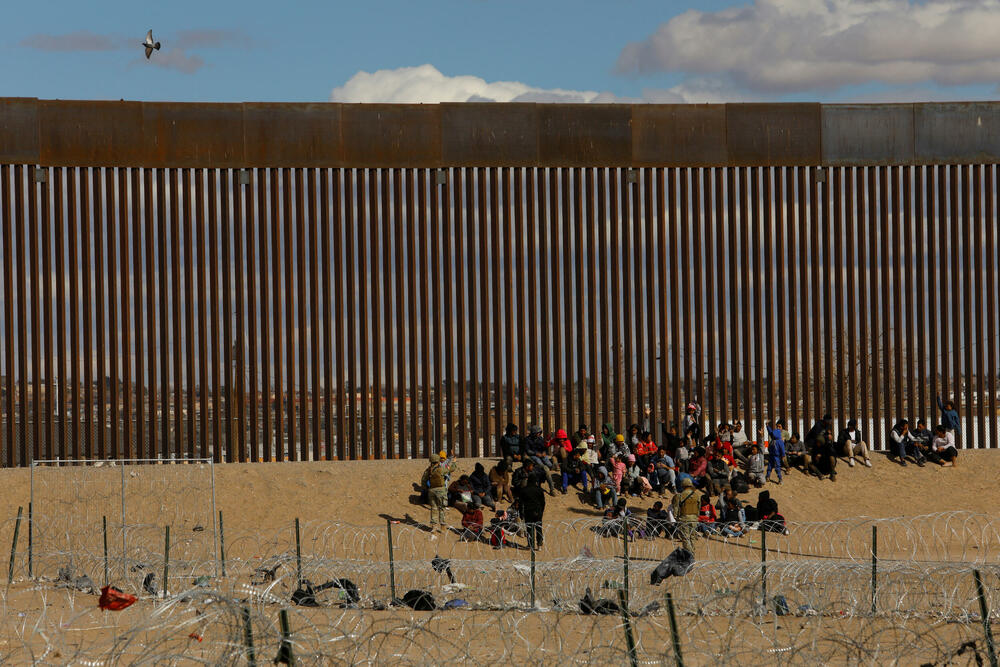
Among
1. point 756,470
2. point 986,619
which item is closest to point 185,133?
point 756,470

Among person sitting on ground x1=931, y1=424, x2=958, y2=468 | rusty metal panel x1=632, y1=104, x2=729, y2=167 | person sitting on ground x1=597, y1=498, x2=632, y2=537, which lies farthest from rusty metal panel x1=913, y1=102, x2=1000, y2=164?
person sitting on ground x1=597, y1=498, x2=632, y2=537

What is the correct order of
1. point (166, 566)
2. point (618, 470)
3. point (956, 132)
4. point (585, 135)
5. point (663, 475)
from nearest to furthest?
point (166, 566) → point (663, 475) → point (618, 470) → point (585, 135) → point (956, 132)

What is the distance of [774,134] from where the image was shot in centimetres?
2491

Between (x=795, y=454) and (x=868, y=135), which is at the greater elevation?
(x=868, y=135)

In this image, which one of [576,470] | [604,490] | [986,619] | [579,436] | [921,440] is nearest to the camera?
[986,619]

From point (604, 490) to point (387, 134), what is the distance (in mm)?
8298

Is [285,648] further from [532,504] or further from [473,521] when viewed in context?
[473,521]

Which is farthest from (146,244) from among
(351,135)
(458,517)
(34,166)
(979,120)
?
(979,120)

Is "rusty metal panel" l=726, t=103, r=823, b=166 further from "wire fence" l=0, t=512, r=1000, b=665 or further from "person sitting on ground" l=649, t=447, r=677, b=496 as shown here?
"wire fence" l=0, t=512, r=1000, b=665

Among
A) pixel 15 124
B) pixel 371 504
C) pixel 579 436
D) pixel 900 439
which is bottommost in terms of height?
pixel 371 504

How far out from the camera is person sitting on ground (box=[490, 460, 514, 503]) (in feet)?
69.6

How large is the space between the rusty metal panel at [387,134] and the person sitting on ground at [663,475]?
7.55 meters

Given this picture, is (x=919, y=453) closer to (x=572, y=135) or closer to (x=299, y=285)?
(x=572, y=135)

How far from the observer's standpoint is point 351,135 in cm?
2403
